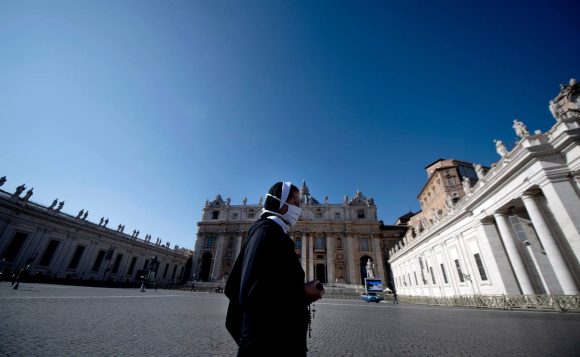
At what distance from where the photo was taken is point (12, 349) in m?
3.16

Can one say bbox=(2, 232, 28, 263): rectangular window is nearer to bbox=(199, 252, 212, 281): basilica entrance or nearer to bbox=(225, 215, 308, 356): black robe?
bbox=(199, 252, 212, 281): basilica entrance

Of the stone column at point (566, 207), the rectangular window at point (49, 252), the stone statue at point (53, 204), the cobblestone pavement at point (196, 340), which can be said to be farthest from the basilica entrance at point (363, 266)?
the stone statue at point (53, 204)

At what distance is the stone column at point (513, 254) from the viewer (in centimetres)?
1335

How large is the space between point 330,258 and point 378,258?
29.7ft

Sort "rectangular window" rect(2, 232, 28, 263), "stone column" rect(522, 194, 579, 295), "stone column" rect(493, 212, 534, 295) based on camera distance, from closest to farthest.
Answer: "stone column" rect(522, 194, 579, 295), "stone column" rect(493, 212, 534, 295), "rectangular window" rect(2, 232, 28, 263)

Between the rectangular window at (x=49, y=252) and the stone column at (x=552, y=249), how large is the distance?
4369cm

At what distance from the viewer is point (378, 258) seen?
44125 millimetres

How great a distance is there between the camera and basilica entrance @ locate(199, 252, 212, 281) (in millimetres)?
49237

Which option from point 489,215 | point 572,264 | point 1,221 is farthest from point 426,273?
point 1,221

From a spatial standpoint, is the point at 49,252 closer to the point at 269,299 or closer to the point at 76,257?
the point at 76,257

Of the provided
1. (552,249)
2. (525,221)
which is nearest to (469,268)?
(525,221)

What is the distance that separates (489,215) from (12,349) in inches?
818

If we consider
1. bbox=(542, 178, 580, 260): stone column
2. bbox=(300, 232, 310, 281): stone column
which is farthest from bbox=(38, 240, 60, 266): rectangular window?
bbox=(542, 178, 580, 260): stone column

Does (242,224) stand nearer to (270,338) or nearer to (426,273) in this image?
(426,273)
